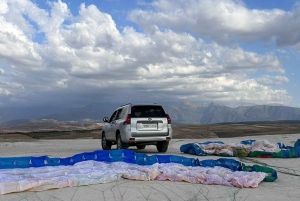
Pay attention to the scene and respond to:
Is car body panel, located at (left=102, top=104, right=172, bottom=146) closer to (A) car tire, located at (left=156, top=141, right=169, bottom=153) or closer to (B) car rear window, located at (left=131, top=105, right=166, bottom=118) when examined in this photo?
(B) car rear window, located at (left=131, top=105, right=166, bottom=118)

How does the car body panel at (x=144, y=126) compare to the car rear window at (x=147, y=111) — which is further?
the car rear window at (x=147, y=111)

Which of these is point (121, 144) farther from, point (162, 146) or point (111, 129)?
point (162, 146)

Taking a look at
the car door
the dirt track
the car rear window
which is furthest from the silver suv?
the dirt track

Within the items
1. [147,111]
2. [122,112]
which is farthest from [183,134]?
[147,111]

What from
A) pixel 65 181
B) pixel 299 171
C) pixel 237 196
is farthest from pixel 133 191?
pixel 299 171

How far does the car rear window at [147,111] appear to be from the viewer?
14.6m

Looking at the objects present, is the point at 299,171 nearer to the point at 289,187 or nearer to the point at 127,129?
the point at 289,187

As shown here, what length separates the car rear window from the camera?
48.0 ft

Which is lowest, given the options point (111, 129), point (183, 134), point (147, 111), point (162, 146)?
point (183, 134)

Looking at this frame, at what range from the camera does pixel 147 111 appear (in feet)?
48.6

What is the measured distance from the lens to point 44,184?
6.44m

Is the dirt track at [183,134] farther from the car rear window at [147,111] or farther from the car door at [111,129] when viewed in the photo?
the car rear window at [147,111]

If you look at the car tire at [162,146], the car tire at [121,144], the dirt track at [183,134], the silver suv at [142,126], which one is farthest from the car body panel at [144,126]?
the dirt track at [183,134]

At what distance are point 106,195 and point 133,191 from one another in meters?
0.55
